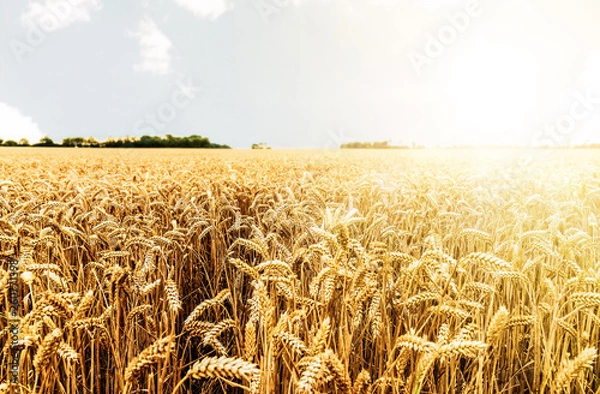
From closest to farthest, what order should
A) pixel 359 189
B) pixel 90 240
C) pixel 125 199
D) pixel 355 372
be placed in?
pixel 355 372, pixel 90 240, pixel 125 199, pixel 359 189

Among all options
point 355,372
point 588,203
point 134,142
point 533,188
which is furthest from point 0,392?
point 134,142

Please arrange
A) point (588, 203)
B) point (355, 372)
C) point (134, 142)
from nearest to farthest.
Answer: point (355, 372) → point (588, 203) → point (134, 142)

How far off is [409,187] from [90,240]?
383 cm

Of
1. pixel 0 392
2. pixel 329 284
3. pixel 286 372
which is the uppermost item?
pixel 329 284

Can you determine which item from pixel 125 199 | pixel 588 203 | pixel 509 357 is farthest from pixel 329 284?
pixel 588 203

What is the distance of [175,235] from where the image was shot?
296 centimetres

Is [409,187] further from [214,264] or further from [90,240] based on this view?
[90,240]

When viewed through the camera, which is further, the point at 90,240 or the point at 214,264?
the point at 214,264

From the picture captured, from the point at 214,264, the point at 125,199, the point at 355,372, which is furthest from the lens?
the point at 125,199

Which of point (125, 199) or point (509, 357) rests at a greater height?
point (125, 199)

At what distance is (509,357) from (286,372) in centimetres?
120

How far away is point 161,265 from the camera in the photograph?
293 cm

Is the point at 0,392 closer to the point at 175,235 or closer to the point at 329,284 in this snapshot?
the point at 329,284

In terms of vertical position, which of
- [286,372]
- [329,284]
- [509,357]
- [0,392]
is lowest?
[509,357]
